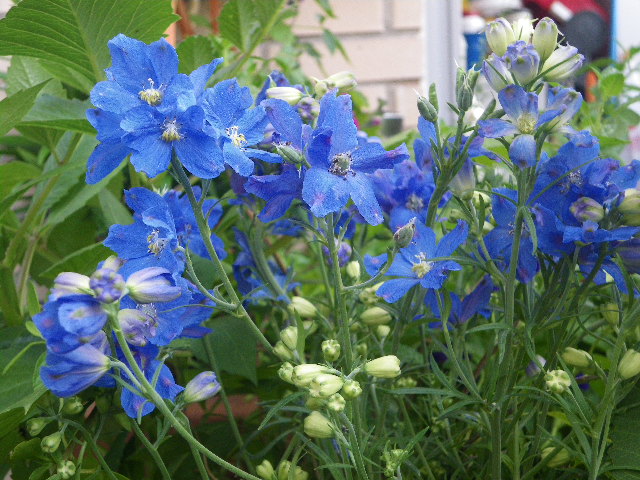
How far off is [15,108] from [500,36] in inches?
14.3

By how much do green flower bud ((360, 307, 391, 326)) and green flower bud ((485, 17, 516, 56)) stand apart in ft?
0.68

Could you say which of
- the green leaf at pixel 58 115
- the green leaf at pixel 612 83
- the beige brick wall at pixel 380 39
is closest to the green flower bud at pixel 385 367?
the green leaf at pixel 58 115

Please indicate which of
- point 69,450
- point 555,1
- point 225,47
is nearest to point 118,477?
point 69,450

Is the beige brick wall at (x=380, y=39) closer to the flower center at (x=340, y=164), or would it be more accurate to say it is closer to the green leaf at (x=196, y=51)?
the green leaf at (x=196, y=51)

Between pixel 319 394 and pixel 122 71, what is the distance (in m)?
0.23

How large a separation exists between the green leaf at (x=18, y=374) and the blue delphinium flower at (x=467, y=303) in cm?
29

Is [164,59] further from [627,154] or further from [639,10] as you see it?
[639,10]

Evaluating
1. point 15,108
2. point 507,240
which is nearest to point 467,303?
point 507,240

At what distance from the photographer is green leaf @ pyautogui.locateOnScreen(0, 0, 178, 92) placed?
0.55m

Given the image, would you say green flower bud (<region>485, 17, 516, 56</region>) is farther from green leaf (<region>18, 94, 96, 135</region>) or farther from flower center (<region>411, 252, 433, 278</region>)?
green leaf (<region>18, 94, 96, 135</region>)

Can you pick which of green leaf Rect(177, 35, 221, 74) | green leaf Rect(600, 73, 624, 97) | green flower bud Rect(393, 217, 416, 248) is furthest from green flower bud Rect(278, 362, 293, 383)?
green leaf Rect(600, 73, 624, 97)

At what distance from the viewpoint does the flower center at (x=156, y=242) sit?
18.4 inches

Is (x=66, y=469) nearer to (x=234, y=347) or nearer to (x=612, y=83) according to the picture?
(x=234, y=347)

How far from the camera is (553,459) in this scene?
1.76 ft
